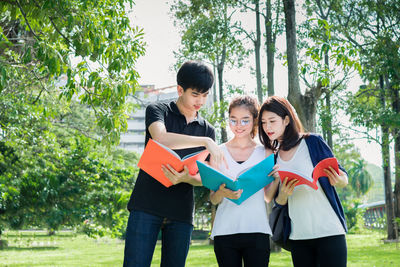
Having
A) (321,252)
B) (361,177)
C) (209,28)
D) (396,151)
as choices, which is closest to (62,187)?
(209,28)

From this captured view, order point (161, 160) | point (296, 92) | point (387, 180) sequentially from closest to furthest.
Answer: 1. point (161, 160)
2. point (296, 92)
3. point (387, 180)

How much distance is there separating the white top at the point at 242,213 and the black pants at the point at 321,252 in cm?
28

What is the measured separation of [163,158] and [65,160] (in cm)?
1002

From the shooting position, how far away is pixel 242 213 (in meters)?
2.41

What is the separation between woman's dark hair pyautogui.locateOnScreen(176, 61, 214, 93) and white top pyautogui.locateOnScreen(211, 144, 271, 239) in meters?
0.45

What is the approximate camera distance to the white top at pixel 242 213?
236 cm

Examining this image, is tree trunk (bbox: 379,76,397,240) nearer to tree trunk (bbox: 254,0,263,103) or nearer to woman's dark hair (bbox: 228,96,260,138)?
tree trunk (bbox: 254,0,263,103)

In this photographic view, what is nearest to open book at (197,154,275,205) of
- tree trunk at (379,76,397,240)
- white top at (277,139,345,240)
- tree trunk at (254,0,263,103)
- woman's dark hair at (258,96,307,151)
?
white top at (277,139,345,240)

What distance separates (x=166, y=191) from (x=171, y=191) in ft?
0.10

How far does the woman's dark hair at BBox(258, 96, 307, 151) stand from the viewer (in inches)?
→ 100

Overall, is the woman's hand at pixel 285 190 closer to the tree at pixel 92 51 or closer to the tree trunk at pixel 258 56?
the tree at pixel 92 51

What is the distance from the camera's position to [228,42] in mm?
13797

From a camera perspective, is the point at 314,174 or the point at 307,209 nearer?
the point at 314,174

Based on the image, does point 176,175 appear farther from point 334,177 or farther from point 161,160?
point 334,177
